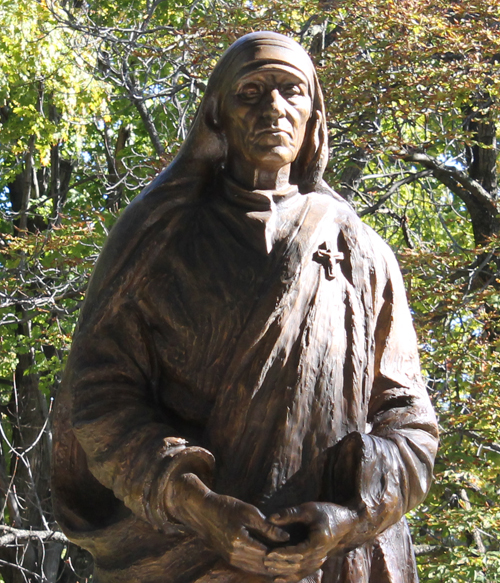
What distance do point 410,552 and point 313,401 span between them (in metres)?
0.61

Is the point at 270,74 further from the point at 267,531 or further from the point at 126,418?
the point at 267,531

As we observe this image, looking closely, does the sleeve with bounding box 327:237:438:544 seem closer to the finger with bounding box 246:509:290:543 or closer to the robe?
the robe

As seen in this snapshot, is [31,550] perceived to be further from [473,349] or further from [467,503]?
[473,349]

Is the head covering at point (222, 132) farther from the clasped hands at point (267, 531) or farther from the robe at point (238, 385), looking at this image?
the clasped hands at point (267, 531)

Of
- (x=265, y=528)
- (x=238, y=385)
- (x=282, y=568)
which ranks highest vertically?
(x=238, y=385)

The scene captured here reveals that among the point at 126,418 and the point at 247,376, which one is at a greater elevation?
the point at 247,376

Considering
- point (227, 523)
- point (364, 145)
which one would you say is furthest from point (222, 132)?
point (364, 145)

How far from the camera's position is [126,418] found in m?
2.76

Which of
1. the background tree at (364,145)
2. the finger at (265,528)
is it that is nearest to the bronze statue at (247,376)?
the finger at (265,528)

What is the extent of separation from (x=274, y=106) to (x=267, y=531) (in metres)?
1.26

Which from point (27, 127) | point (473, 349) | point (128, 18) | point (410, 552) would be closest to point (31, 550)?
point (27, 127)

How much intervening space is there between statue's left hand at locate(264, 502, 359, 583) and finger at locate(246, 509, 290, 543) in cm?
2

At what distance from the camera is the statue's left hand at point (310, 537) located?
248 centimetres

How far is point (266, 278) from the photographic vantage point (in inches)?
114
